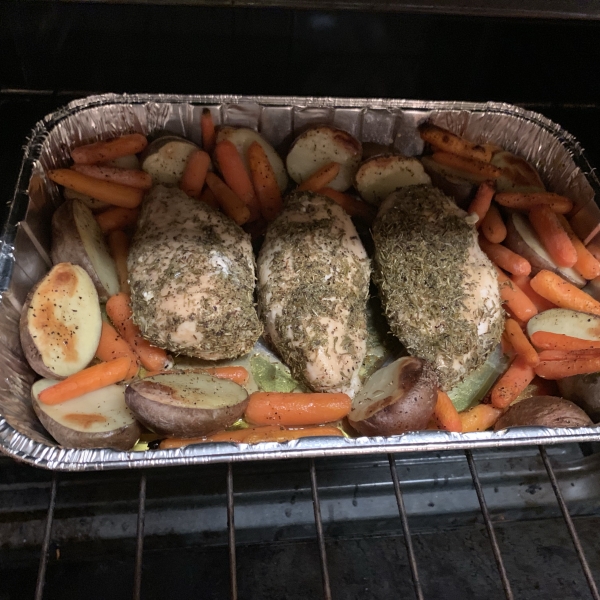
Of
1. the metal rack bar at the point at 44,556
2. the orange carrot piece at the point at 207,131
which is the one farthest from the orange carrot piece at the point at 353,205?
the metal rack bar at the point at 44,556

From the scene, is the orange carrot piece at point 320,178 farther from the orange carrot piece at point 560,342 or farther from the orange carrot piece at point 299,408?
the orange carrot piece at point 560,342

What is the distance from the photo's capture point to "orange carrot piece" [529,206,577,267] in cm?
214

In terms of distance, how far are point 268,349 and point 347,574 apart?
82cm

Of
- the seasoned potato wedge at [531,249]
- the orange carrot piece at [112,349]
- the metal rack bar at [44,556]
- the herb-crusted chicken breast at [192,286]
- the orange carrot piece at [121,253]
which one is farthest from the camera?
the seasoned potato wedge at [531,249]

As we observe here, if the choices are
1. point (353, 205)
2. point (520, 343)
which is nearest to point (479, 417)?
point (520, 343)

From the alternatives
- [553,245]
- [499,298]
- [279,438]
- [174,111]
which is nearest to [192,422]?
[279,438]

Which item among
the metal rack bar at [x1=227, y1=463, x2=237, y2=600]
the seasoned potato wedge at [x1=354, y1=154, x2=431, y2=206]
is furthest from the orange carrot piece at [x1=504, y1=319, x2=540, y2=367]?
the metal rack bar at [x1=227, y1=463, x2=237, y2=600]

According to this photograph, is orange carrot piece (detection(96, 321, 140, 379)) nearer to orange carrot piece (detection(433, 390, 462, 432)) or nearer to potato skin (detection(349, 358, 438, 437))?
potato skin (detection(349, 358, 438, 437))

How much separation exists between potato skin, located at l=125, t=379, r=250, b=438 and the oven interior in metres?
0.18

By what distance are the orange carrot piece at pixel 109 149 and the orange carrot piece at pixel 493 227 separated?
146 centimetres

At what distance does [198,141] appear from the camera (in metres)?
2.44

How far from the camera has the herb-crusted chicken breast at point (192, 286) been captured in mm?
1815

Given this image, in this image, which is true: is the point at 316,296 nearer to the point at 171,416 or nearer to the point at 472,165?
the point at 171,416

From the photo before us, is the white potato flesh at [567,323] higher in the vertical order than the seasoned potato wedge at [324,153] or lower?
lower
